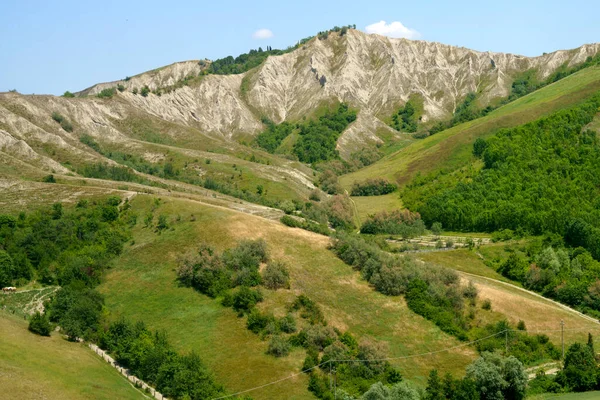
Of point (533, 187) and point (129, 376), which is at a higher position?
point (533, 187)

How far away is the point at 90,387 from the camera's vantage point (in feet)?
200

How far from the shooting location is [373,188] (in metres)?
183

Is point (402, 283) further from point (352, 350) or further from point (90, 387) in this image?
point (90, 387)

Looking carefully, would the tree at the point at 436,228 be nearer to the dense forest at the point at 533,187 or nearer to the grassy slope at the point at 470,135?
the dense forest at the point at 533,187

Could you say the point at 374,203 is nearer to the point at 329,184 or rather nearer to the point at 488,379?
the point at 329,184

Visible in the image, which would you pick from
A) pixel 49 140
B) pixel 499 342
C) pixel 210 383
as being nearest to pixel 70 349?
pixel 210 383

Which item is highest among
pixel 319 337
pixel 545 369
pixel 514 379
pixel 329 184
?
pixel 329 184

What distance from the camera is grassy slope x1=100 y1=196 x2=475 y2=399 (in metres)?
71.8

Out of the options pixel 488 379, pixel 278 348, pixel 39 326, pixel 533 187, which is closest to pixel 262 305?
pixel 278 348

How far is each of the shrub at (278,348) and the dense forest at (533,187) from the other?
240ft

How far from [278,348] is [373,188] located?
375ft

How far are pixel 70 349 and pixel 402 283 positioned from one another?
42.1 m

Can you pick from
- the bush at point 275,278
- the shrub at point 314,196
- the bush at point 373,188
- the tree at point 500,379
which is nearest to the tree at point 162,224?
the bush at point 275,278

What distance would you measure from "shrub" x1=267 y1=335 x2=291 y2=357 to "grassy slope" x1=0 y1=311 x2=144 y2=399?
1510 cm
